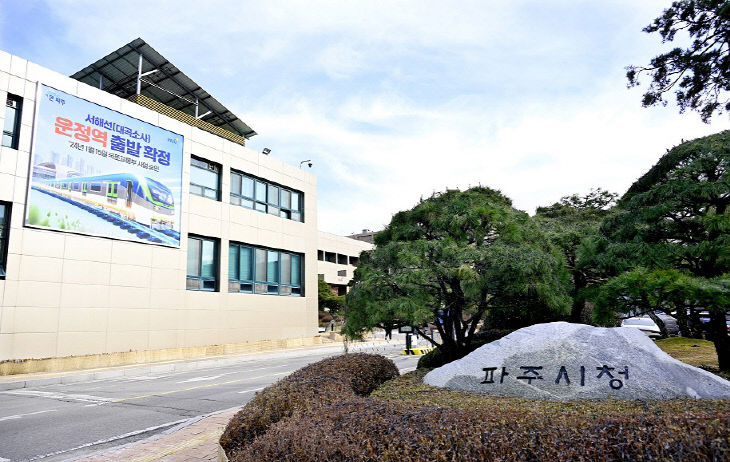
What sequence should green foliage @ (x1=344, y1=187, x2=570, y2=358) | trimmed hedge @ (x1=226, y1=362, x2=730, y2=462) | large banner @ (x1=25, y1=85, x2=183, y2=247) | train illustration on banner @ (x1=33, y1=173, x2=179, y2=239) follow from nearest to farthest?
trimmed hedge @ (x1=226, y1=362, x2=730, y2=462), green foliage @ (x1=344, y1=187, x2=570, y2=358), large banner @ (x1=25, y1=85, x2=183, y2=247), train illustration on banner @ (x1=33, y1=173, x2=179, y2=239)

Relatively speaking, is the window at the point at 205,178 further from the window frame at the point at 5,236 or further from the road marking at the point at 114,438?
the road marking at the point at 114,438

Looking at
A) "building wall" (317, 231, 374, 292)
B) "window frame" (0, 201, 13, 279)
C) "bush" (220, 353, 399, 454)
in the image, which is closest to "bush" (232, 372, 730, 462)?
"bush" (220, 353, 399, 454)

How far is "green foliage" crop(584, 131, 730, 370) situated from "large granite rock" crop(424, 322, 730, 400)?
0.98 m

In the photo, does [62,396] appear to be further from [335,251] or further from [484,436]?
[335,251]

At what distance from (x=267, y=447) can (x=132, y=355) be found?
58.0ft

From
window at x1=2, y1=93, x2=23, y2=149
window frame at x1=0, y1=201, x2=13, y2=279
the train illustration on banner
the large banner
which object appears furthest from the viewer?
the train illustration on banner

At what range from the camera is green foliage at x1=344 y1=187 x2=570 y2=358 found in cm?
822

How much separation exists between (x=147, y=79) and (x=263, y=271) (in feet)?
36.9

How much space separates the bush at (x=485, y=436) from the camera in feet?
9.48

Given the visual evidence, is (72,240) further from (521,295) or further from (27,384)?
(521,295)

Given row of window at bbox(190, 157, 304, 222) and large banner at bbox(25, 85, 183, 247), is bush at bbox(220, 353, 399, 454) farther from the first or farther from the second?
row of window at bbox(190, 157, 304, 222)

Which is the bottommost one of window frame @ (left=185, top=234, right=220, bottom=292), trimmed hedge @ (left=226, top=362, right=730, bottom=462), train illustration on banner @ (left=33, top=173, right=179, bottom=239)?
trimmed hedge @ (left=226, top=362, right=730, bottom=462)

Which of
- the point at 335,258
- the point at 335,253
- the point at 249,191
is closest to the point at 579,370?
the point at 249,191

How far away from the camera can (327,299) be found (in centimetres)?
3978
